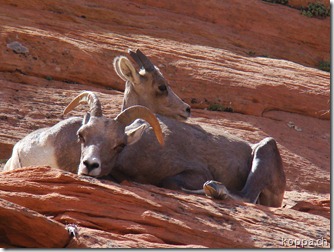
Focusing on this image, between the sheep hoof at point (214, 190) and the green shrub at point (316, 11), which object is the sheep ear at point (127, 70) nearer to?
the sheep hoof at point (214, 190)

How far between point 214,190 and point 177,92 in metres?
8.28

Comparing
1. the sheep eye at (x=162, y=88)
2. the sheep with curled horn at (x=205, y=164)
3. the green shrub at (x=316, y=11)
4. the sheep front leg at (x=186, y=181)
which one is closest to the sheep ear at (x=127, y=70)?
the sheep eye at (x=162, y=88)

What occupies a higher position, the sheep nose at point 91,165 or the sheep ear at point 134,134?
the sheep ear at point 134,134

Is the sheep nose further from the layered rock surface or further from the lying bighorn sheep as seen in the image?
the layered rock surface

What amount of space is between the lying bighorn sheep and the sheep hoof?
0.73 meters

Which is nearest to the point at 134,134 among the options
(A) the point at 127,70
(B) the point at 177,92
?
(A) the point at 127,70

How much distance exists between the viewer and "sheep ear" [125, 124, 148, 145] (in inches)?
408

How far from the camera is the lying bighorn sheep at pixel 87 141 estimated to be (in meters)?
9.98

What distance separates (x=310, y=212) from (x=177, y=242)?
Result: 243 cm

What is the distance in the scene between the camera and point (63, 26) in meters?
19.2

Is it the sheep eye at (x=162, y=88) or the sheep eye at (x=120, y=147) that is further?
the sheep eye at (x=162, y=88)

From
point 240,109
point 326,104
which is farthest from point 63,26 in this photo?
point 326,104

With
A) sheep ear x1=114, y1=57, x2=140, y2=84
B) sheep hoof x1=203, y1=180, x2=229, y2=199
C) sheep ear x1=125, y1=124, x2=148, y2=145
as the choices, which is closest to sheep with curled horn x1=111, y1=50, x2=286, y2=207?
sheep hoof x1=203, y1=180, x2=229, y2=199

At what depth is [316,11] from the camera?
23.4m
